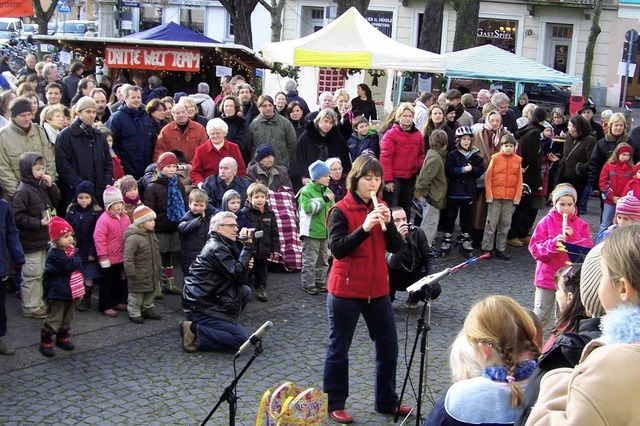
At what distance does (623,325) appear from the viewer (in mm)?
2496

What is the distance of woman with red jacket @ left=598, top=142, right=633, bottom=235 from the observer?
1126cm

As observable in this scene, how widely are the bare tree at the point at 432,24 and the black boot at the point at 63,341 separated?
16.1 m

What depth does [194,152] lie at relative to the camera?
10.4 m

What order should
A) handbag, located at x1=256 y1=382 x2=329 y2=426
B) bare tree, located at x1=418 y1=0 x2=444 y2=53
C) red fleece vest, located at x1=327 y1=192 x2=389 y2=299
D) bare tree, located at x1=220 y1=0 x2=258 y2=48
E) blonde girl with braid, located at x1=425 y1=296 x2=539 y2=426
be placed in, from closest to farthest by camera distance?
blonde girl with braid, located at x1=425 y1=296 x2=539 y2=426 → handbag, located at x1=256 y1=382 x2=329 y2=426 → red fleece vest, located at x1=327 y1=192 x2=389 y2=299 → bare tree, located at x1=418 y1=0 x2=444 y2=53 → bare tree, located at x1=220 y1=0 x2=258 y2=48

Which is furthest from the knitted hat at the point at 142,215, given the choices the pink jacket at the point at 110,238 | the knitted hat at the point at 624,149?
the knitted hat at the point at 624,149

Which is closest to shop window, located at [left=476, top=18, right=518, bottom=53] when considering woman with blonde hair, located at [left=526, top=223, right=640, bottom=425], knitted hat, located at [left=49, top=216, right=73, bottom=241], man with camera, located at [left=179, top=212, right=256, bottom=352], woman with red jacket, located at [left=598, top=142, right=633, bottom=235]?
woman with red jacket, located at [left=598, top=142, right=633, bottom=235]

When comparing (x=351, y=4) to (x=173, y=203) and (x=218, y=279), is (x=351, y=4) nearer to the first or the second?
(x=173, y=203)

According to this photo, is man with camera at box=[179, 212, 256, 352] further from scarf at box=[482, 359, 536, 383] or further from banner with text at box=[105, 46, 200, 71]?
banner with text at box=[105, 46, 200, 71]

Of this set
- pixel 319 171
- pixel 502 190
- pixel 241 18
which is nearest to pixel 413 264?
pixel 319 171

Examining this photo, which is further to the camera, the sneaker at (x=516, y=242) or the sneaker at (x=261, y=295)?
the sneaker at (x=516, y=242)

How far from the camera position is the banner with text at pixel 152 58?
48.7ft

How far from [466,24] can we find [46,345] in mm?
18700

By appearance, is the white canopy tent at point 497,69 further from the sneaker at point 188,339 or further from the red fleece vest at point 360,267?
the red fleece vest at point 360,267

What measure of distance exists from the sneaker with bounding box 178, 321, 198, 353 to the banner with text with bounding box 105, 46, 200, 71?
8442mm
